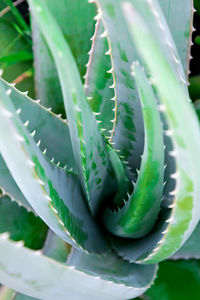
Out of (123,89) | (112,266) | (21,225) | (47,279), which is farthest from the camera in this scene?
(21,225)

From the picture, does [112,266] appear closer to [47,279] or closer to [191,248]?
[191,248]

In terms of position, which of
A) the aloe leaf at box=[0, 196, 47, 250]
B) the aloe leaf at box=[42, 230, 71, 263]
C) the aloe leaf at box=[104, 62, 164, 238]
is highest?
the aloe leaf at box=[104, 62, 164, 238]

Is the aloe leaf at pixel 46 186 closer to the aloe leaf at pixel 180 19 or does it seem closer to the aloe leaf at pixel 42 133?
the aloe leaf at pixel 42 133

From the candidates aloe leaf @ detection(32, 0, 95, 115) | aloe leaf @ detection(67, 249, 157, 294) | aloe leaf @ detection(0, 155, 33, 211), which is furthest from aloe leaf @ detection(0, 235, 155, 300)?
aloe leaf @ detection(32, 0, 95, 115)

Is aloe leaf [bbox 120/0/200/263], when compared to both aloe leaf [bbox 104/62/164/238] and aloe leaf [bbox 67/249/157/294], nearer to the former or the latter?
aloe leaf [bbox 104/62/164/238]

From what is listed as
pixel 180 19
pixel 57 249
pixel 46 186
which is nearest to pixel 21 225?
pixel 57 249

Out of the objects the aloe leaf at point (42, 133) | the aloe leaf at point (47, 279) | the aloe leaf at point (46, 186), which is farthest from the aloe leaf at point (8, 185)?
the aloe leaf at point (47, 279)

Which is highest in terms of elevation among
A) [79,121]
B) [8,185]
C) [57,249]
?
[79,121]
